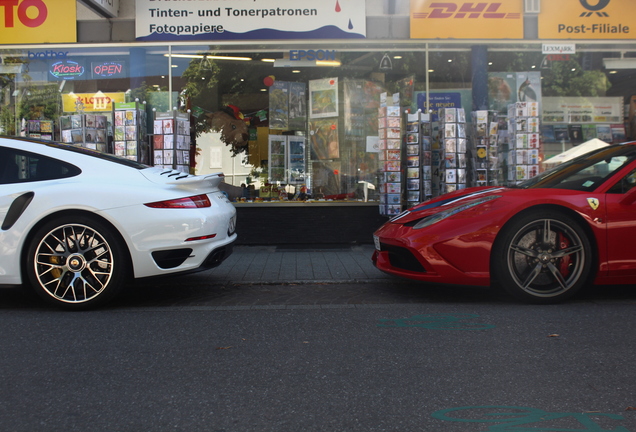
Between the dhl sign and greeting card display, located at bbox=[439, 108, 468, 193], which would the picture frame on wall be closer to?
greeting card display, located at bbox=[439, 108, 468, 193]

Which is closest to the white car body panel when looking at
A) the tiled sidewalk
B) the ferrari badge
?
the tiled sidewalk

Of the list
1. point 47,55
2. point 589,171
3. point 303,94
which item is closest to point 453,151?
point 303,94

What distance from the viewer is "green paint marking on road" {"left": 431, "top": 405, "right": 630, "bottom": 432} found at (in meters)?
2.62

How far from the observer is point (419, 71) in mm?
10102

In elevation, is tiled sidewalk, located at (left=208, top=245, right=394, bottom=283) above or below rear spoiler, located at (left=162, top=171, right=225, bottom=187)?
below

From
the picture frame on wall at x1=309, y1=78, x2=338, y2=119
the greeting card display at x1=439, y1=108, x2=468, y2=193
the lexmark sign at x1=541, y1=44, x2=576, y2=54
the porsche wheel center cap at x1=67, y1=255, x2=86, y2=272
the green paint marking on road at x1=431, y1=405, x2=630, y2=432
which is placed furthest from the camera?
the picture frame on wall at x1=309, y1=78, x2=338, y2=119

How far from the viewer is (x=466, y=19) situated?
31.8 feet

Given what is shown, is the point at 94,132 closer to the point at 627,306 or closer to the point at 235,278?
the point at 235,278

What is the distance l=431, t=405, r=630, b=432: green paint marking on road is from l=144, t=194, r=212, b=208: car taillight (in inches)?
119

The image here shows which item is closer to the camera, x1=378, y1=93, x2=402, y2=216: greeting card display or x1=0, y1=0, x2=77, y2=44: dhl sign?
x1=378, y1=93, x2=402, y2=216: greeting card display

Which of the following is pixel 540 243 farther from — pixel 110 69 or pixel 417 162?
pixel 110 69

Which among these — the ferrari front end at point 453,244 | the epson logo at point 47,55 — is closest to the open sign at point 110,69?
the epson logo at point 47,55

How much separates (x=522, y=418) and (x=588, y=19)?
8.79 meters

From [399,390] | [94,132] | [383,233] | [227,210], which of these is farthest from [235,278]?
[94,132]
